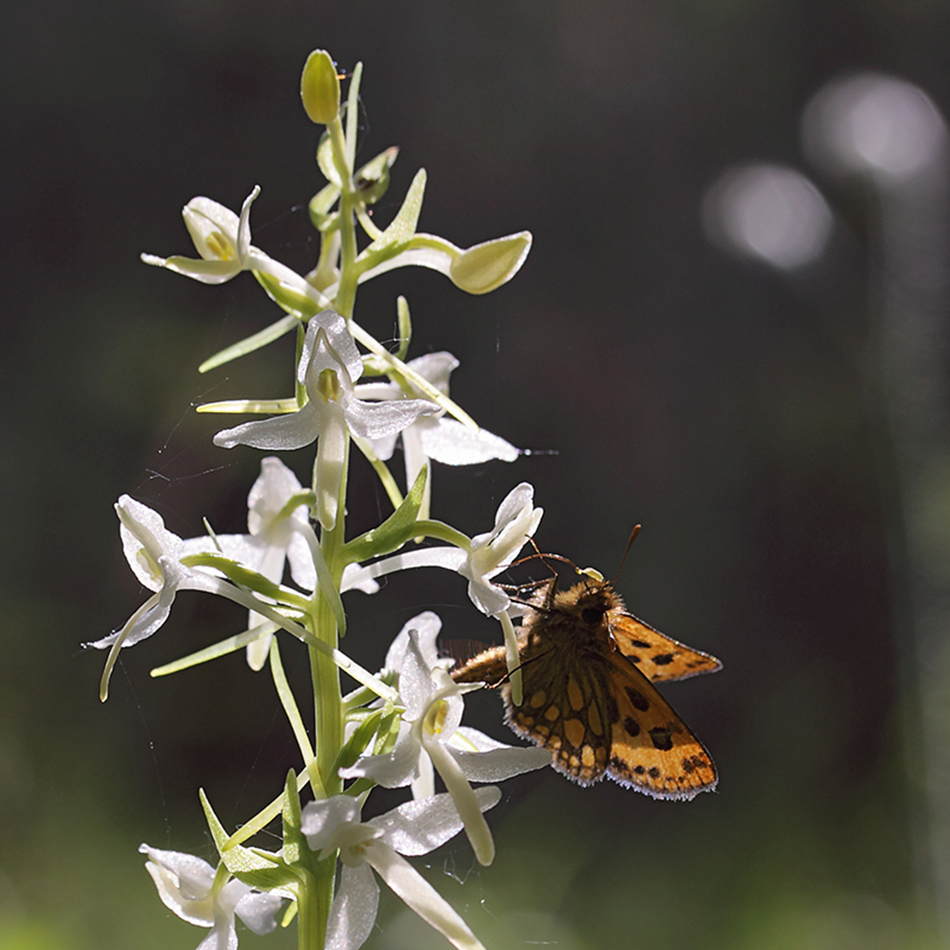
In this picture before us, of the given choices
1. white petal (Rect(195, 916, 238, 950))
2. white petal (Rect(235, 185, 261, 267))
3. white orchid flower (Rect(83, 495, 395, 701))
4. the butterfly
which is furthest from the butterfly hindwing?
white petal (Rect(235, 185, 261, 267))

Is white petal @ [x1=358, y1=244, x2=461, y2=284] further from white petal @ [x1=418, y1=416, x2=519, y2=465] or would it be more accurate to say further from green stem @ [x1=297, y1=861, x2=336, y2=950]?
green stem @ [x1=297, y1=861, x2=336, y2=950]

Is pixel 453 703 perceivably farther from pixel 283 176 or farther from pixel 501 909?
pixel 283 176

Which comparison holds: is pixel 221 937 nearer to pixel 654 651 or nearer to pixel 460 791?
pixel 460 791

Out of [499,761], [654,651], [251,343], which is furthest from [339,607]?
[654,651]

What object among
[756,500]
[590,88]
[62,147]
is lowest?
[756,500]

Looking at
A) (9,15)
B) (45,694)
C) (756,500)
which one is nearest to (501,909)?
(45,694)

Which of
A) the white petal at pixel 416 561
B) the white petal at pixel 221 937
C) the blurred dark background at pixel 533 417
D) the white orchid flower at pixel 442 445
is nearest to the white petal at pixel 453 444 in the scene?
the white orchid flower at pixel 442 445
